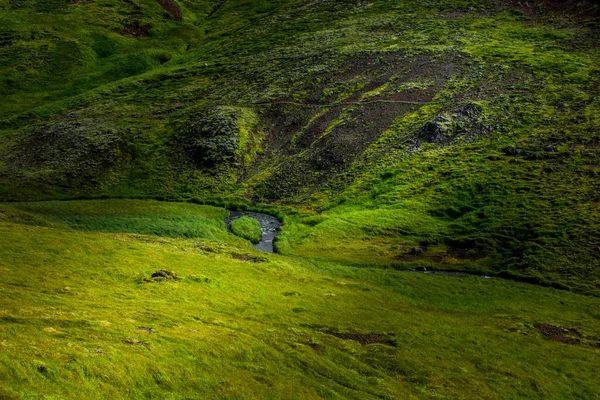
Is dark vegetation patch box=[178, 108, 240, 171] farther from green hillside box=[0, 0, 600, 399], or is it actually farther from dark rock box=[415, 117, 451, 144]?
dark rock box=[415, 117, 451, 144]

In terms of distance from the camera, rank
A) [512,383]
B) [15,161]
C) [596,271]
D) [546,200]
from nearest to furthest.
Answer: [512,383]
[596,271]
[546,200]
[15,161]

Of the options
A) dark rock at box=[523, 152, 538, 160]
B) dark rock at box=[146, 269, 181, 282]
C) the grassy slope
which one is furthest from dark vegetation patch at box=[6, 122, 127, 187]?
dark rock at box=[523, 152, 538, 160]

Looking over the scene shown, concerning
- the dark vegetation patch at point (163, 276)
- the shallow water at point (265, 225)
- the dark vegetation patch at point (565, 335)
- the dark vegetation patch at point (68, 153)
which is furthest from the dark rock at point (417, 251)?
the dark vegetation patch at point (68, 153)

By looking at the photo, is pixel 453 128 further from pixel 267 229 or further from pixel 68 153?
pixel 68 153

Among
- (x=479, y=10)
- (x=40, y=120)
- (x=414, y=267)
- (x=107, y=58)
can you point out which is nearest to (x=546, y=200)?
(x=414, y=267)

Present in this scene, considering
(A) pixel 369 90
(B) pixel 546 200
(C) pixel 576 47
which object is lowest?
(B) pixel 546 200

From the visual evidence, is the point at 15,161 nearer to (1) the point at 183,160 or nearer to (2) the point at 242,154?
(1) the point at 183,160

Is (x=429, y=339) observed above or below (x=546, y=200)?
below
